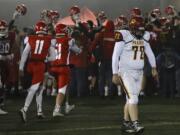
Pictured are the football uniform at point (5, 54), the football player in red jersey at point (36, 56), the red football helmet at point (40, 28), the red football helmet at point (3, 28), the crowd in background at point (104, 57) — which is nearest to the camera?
the football player in red jersey at point (36, 56)

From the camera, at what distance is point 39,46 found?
45.0 ft

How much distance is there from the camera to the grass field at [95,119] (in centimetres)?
1211

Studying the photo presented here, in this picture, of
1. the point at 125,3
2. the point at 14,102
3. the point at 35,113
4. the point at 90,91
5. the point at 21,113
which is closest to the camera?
the point at 21,113

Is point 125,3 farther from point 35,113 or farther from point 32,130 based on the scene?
point 32,130

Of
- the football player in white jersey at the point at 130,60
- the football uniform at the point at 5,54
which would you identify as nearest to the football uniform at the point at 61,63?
the football uniform at the point at 5,54

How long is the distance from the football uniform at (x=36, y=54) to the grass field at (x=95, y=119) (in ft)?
3.17

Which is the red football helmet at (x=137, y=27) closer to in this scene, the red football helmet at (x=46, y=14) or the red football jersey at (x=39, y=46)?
the red football jersey at (x=39, y=46)

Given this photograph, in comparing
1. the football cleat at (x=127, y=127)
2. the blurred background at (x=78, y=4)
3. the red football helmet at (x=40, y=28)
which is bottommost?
the football cleat at (x=127, y=127)

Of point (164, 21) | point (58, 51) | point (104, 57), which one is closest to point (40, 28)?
point (58, 51)

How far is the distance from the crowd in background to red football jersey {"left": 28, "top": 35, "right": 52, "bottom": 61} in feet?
13.9

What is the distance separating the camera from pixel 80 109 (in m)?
16.0

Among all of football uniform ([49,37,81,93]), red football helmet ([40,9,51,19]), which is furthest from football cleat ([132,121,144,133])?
red football helmet ([40,9,51,19])

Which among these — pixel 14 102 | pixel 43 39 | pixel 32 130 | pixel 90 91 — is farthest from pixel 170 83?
pixel 32 130

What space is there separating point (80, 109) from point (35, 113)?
4.08 ft
